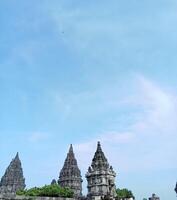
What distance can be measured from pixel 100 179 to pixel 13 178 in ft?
95.1

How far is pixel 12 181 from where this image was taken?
77.4 m

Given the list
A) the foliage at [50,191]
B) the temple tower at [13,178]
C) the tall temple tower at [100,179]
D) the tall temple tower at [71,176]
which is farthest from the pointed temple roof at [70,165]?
the tall temple tower at [100,179]

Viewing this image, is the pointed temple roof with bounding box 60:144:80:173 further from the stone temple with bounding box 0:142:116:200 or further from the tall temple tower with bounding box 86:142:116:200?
the tall temple tower with bounding box 86:142:116:200

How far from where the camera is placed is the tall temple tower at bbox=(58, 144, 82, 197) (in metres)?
74.2

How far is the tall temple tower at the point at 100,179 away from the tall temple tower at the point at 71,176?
52.7 feet

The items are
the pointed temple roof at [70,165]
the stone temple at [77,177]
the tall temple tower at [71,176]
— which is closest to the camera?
the stone temple at [77,177]

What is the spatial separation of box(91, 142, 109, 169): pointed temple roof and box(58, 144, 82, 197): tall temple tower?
51.2 feet

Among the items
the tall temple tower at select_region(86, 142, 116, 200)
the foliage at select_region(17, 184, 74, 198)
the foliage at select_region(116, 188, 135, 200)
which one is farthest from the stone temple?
the foliage at select_region(116, 188, 135, 200)

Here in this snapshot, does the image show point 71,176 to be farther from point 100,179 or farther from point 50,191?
point 100,179

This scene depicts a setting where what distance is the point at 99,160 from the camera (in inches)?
2360

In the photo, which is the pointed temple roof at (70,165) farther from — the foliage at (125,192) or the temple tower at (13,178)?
the foliage at (125,192)

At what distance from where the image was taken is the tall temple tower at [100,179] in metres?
55.6

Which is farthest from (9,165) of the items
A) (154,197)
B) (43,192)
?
(154,197)

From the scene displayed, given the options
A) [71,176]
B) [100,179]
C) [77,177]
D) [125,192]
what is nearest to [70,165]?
[71,176]
